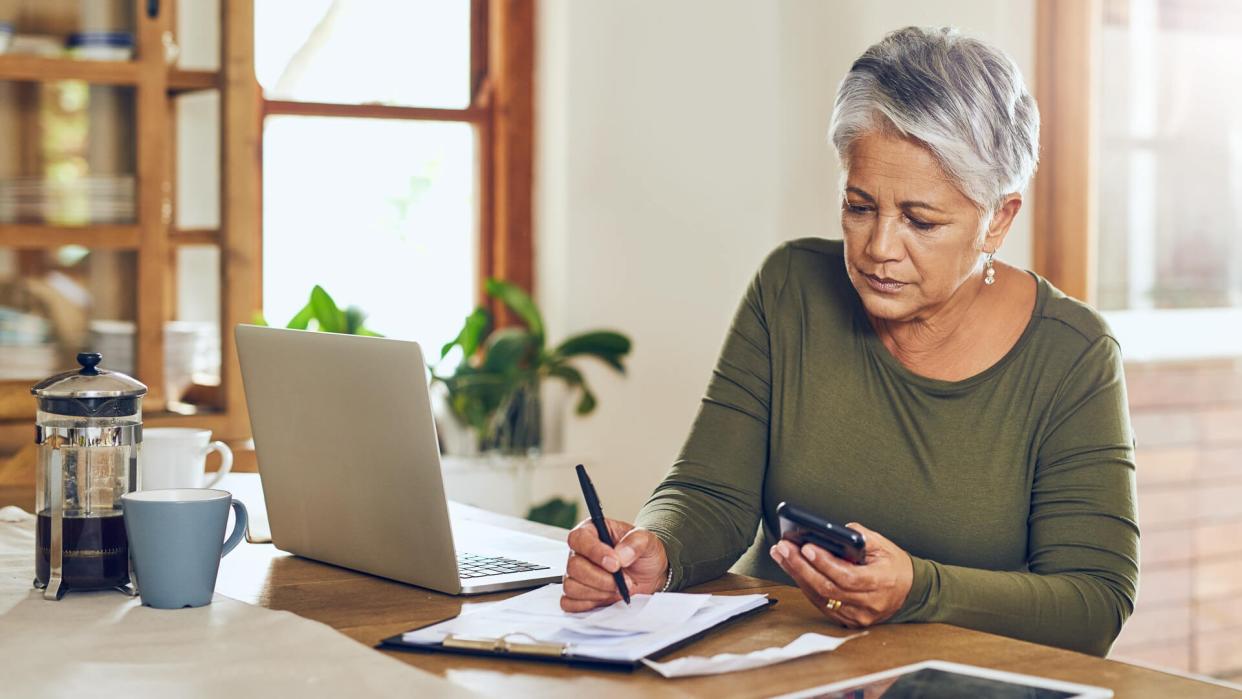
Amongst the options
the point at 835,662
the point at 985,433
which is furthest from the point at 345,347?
the point at 985,433

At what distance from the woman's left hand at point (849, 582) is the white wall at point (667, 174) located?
230cm

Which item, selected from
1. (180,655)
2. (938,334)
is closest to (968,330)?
(938,334)

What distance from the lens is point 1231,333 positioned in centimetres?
311

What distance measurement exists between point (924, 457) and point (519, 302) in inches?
75.0

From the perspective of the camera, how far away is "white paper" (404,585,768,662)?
1.19m

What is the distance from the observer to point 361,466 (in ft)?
4.85

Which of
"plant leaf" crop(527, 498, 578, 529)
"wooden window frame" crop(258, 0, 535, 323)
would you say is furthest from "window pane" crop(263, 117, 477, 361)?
"plant leaf" crop(527, 498, 578, 529)

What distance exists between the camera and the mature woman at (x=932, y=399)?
157 cm

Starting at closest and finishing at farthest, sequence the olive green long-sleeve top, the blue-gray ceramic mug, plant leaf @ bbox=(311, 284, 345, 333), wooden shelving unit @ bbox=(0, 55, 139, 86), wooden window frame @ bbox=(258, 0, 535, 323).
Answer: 1. the blue-gray ceramic mug
2. the olive green long-sleeve top
3. wooden shelving unit @ bbox=(0, 55, 139, 86)
4. plant leaf @ bbox=(311, 284, 345, 333)
5. wooden window frame @ bbox=(258, 0, 535, 323)

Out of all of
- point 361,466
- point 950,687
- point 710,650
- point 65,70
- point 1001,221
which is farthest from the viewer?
point 65,70

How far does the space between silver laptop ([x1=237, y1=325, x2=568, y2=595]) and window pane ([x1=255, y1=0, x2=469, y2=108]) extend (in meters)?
2.05

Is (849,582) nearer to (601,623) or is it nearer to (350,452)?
(601,623)

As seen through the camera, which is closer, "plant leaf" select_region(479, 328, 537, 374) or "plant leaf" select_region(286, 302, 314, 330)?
"plant leaf" select_region(286, 302, 314, 330)

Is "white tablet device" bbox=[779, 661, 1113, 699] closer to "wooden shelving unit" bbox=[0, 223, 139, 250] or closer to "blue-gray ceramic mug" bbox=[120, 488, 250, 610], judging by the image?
"blue-gray ceramic mug" bbox=[120, 488, 250, 610]
